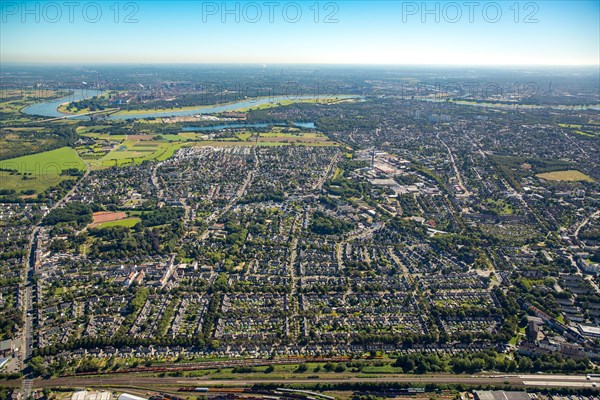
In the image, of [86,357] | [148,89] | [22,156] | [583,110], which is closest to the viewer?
[86,357]

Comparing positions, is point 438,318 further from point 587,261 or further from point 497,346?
point 587,261

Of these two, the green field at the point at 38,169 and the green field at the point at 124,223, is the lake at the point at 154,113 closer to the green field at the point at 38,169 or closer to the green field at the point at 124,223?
the green field at the point at 38,169

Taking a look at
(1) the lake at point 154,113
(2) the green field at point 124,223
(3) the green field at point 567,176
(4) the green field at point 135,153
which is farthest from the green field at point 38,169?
(3) the green field at point 567,176

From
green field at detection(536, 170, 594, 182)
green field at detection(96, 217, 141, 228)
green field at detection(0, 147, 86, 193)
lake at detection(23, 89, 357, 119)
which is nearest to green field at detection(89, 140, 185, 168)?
green field at detection(0, 147, 86, 193)

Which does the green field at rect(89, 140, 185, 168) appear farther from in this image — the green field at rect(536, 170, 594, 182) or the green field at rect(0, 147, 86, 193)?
the green field at rect(536, 170, 594, 182)

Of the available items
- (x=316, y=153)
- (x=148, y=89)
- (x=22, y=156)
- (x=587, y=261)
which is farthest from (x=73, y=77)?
(x=587, y=261)

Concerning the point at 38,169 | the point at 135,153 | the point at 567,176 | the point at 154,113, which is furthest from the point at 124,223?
the point at 154,113
